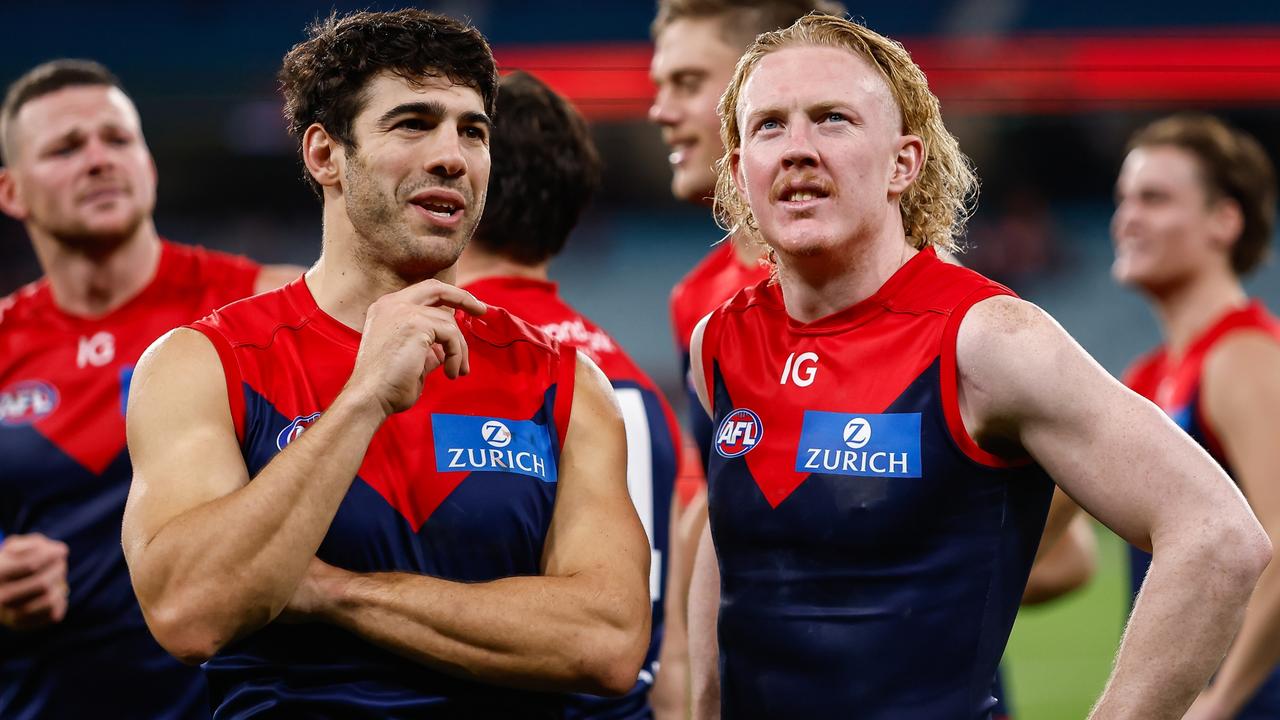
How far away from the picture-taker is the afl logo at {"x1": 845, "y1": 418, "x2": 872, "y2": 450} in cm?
277

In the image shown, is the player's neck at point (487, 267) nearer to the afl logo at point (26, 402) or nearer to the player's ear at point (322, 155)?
the player's ear at point (322, 155)

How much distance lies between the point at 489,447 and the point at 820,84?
99 centimetres

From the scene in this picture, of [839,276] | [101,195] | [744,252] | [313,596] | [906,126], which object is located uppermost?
[744,252]

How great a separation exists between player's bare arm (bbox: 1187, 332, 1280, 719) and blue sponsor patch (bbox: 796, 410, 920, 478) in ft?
7.68

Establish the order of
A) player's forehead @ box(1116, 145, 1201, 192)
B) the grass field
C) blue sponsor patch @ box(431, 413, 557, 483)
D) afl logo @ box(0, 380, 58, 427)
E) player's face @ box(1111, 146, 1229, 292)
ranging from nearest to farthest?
blue sponsor patch @ box(431, 413, 557, 483) → afl logo @ box(0, 380, 58, 427) → player's face @ box(1111, 146, 1229, 292) → player's forehead @ box(1116, 145, 1201, 192) → the grass field

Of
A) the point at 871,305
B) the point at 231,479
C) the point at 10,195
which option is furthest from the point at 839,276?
the point at 10,195

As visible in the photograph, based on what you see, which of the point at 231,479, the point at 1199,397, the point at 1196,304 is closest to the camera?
the point at 231,479

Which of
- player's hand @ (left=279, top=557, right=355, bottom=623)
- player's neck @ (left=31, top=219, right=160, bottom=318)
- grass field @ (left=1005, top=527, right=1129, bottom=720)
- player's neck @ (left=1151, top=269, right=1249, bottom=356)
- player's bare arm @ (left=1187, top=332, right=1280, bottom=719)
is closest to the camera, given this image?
player's hand @ (left=279, top=557, right=355, bottom=623)

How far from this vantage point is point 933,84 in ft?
57.0

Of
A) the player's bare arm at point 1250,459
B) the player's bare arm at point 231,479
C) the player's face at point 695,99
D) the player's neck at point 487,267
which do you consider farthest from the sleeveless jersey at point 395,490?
the player's bare arm at point 1250,459

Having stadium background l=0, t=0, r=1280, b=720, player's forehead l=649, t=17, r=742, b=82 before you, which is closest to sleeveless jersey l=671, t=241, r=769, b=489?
player's forehead l=649, t=17, r=742, b=82

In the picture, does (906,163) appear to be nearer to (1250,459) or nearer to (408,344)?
(408,344)

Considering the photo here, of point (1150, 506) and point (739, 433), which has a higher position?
point (739, 433)

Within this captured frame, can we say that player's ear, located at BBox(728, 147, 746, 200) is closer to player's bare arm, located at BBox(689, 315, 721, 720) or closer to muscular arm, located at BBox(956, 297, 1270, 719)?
player's bare arm, located at BBox(689, 315, 721, 720)
